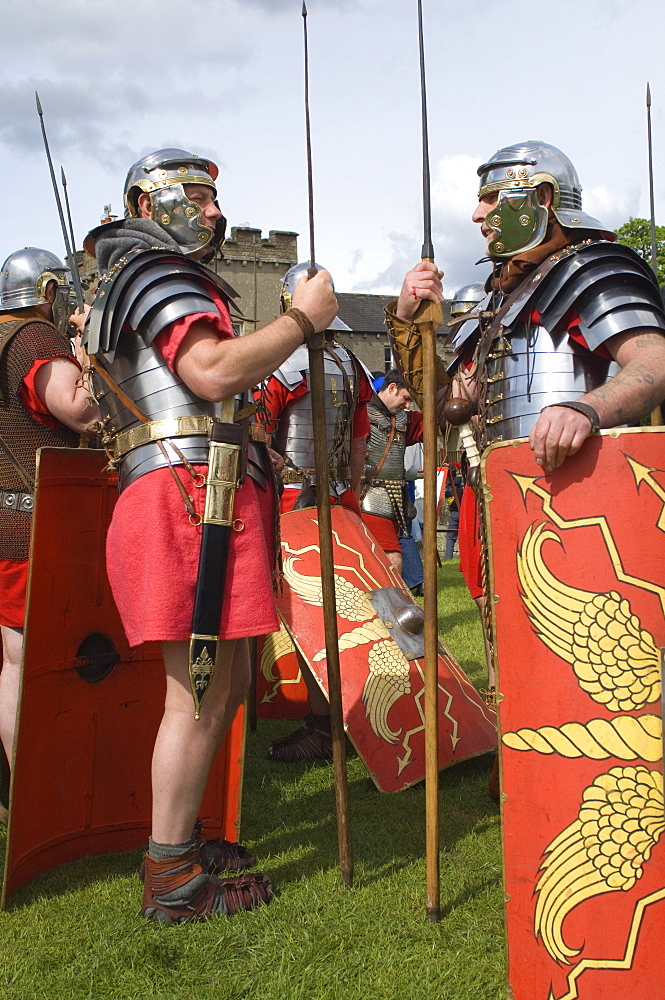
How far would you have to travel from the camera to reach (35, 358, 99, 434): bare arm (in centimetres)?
311

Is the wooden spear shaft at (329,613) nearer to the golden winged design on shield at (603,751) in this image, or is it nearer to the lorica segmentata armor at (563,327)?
the lorica segmentata armor at (563,327)

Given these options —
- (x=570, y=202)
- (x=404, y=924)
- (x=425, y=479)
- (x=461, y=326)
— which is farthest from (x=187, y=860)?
(x=570, y=202)

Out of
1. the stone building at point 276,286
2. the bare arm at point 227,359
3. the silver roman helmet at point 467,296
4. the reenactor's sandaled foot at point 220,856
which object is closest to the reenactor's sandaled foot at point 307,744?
the reenactor's sandaled foot at point 220,856

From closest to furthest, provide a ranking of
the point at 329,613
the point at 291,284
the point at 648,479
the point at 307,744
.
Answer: the point at 648,479, the point at 329,613, the point at 307,744, the point at 291,284

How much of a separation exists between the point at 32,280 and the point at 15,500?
3.35ft

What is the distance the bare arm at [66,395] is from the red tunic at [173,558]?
636mm

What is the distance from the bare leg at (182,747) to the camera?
8.21 feet

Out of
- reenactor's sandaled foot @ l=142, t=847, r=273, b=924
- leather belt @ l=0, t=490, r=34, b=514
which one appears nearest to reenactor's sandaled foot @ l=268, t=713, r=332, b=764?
reenactor's sandaled foot @ l=142, t=847, r=273, b=924

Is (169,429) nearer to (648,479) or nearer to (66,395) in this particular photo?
(66,395)

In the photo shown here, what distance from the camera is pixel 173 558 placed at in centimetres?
246

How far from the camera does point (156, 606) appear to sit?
243 cm

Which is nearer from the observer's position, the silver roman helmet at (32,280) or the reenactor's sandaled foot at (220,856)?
the reenactor's sandaled foot at (220,856)

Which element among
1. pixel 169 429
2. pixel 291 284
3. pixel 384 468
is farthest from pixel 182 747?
pixel 384 468

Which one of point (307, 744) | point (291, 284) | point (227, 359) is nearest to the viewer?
point (227, 359)
